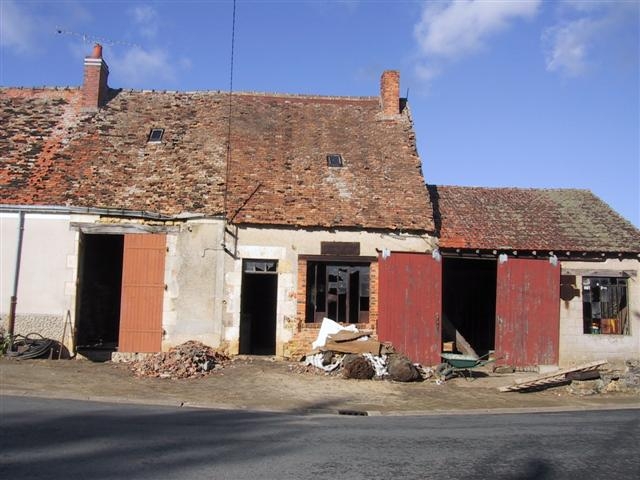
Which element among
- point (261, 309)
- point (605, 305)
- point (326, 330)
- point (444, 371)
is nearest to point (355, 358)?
point (326, 330)

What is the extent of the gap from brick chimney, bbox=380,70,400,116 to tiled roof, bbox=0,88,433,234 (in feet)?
1.22

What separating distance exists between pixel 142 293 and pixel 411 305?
7.08 metres

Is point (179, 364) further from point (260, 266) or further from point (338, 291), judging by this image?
point (338, 291)

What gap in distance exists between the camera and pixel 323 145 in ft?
59.7

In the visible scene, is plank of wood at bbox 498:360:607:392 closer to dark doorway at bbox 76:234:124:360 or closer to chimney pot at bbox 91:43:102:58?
dark doorway at bbox 76:234:124:360

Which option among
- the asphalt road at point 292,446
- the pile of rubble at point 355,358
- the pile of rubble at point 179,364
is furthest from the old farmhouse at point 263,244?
the asphalt road at point 292,446

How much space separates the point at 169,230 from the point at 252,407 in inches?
249

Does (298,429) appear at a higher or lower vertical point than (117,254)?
lower

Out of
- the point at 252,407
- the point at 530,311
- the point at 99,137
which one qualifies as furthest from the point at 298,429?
the point at 99,137

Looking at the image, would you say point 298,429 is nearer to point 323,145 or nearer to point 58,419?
point 58,419

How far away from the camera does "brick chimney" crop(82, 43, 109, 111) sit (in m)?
18.6

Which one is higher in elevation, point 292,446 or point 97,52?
point 97,52

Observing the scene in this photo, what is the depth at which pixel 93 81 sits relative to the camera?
734 inches

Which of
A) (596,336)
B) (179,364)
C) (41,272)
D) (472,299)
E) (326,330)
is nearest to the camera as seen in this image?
(179,364)
